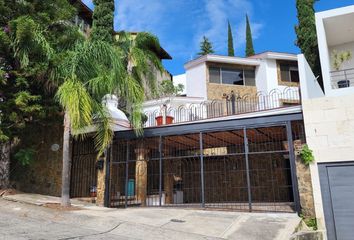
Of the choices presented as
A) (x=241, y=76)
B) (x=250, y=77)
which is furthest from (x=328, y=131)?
(x=250, y=77)

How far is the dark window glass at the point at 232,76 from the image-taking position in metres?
21.9

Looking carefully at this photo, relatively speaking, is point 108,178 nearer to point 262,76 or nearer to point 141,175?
point 141,175

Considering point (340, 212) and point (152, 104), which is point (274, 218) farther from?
point (152, 104)

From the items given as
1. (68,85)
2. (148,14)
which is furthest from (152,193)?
(148,14)

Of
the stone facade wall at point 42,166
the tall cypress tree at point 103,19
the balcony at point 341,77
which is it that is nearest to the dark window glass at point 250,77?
the balcony at point 341,77

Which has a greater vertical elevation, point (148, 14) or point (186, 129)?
point (148, 14)

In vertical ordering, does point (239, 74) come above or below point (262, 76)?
above

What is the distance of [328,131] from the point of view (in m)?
8.93

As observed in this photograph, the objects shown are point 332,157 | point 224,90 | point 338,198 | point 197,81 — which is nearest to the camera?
point 338,198

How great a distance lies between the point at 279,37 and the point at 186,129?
62.8ft

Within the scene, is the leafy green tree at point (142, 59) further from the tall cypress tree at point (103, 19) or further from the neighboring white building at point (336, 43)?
the neighboring white building at point (336, 43)

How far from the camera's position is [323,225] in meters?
8.55

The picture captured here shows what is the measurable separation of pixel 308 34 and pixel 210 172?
10.6 m

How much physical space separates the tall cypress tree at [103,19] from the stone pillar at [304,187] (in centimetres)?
1162
